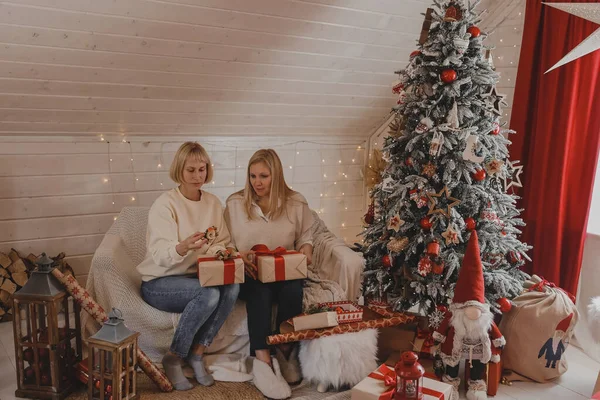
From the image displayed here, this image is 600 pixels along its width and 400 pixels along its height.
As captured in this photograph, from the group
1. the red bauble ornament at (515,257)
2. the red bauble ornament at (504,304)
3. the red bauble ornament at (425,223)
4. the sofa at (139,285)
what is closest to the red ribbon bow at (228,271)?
the sofa at (139,285)

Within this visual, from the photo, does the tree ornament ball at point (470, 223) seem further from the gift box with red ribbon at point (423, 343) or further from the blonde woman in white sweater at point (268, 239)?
the blonde woman in white sweater at point (268, 239)

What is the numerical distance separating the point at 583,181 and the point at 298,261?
66.5 inches

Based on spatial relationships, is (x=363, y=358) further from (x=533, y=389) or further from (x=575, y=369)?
(x=575, y=369)

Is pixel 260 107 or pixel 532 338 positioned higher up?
pixel 260 107

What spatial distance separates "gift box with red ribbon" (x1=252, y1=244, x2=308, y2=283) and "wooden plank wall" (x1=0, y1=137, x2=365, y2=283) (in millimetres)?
1388

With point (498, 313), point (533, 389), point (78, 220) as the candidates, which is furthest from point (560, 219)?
point (78, 220)

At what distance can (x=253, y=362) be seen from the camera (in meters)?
2.60

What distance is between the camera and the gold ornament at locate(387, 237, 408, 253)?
9.28 feet

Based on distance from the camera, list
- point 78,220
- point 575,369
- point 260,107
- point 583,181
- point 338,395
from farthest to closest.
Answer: point 260,107 → point 78,220 → point 583,181 → point 575,369 → point 338,395

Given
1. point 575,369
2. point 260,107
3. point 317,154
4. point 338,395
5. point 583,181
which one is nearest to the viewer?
point 338,395

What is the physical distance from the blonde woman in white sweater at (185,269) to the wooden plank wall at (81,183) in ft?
3.48

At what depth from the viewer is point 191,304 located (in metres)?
2.51

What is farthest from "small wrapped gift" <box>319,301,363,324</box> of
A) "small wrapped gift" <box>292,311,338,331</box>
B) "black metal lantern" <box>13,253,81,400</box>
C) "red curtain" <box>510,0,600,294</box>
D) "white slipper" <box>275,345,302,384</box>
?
"red curtain" <box>510,0,600,294</box>

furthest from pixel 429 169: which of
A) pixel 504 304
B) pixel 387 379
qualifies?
pixel 387 379
